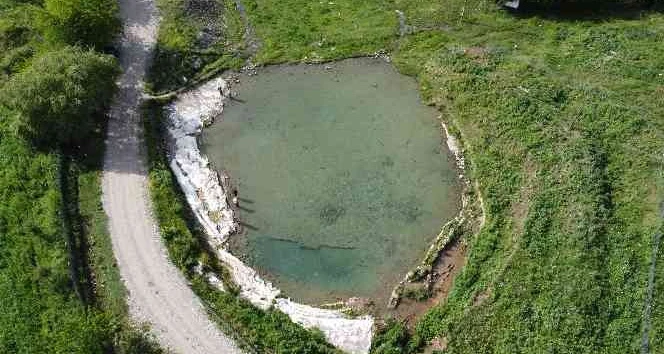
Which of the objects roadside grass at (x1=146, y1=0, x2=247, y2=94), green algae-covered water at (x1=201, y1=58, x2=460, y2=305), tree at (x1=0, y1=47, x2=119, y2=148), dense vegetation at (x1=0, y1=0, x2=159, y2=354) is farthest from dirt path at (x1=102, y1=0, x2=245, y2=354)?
green algae-covered water at (x1=201, y1=58, x2=460, y2=305)

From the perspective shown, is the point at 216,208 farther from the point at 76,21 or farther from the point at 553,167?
the point at 553,167

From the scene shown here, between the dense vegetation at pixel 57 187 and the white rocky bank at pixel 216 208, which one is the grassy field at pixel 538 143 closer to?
the white rocky bank at pixel 216 208

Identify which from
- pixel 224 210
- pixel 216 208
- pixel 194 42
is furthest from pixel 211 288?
pixel 194 42

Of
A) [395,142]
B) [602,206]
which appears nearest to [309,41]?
[395,142]

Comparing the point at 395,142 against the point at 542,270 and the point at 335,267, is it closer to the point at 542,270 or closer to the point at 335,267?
the point at 335,267

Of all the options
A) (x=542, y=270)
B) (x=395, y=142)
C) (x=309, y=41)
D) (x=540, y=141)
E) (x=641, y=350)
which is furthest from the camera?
(x=309, y=41)

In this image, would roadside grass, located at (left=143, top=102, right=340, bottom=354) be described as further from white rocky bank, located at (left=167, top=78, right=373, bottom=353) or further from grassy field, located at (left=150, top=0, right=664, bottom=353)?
grassy field, located at (left=150, top=0, right=664, bottom=353)
